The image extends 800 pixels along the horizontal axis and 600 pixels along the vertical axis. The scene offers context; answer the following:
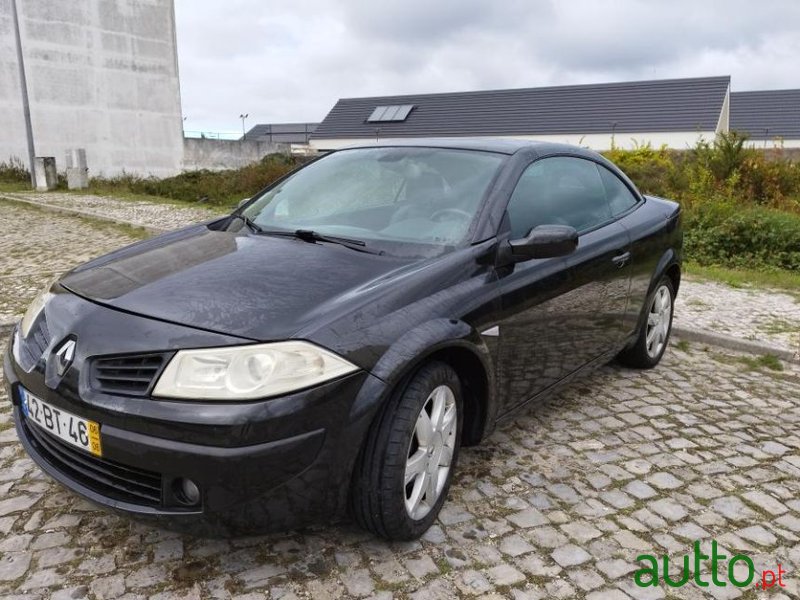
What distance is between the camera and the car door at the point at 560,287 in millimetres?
3100

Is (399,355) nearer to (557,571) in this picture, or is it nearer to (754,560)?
(557,571)

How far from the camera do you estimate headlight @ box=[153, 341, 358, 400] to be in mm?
2119

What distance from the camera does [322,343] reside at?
223 cm

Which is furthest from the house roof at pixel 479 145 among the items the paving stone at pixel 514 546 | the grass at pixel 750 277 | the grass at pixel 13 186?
the grass at pixel 13 186

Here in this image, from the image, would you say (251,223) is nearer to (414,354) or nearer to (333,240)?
(333,240)

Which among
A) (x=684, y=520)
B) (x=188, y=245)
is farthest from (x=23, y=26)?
(x=684, y=520)

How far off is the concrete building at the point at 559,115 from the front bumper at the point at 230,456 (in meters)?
33.1

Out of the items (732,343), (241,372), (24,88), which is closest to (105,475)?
(241,372)

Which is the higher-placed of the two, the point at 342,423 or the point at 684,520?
the point at 342,423

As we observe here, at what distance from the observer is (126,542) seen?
259cm

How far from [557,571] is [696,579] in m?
0.51

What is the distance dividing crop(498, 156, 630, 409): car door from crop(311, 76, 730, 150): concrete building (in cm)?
3137

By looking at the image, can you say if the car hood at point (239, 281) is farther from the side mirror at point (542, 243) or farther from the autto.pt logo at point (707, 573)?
the autto.pt logo at point (707, 573)

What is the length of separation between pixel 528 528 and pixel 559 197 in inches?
70.0
